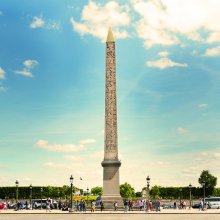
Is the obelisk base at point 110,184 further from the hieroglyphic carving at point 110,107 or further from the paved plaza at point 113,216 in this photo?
the paved plaza at point 113,216

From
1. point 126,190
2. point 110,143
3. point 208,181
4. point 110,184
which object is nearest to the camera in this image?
point 110,143

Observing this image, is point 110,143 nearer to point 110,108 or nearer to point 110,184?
point 110,108

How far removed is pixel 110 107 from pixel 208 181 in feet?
257

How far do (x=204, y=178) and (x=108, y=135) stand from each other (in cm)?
7904

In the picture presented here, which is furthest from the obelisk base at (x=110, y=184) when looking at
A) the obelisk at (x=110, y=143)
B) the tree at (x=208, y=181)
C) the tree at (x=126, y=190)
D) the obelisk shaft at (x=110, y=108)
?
the tree at (x=126, y=190)

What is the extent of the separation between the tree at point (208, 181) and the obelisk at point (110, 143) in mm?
73974

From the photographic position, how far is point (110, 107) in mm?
50469

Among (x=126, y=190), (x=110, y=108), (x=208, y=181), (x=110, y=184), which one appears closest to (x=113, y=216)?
(x=110, y=184)

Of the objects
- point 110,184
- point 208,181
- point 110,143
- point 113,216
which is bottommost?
point 113,216

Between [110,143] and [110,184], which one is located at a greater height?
[110,143]

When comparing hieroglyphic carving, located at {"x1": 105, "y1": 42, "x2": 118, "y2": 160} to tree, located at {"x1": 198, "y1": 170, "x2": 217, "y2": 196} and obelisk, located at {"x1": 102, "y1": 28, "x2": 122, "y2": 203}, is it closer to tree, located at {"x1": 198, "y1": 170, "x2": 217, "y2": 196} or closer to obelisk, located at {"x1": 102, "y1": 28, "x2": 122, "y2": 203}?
obelisk, located at {"x1": 102, "y1": 28, "x2": 122, "y2": 203}

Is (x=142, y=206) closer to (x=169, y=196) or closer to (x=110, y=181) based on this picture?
(x=110, y=181)

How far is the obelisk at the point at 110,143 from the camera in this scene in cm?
4978

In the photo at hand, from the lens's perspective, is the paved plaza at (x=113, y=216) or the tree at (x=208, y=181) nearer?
the paved plaza at (x=113, y=216)
